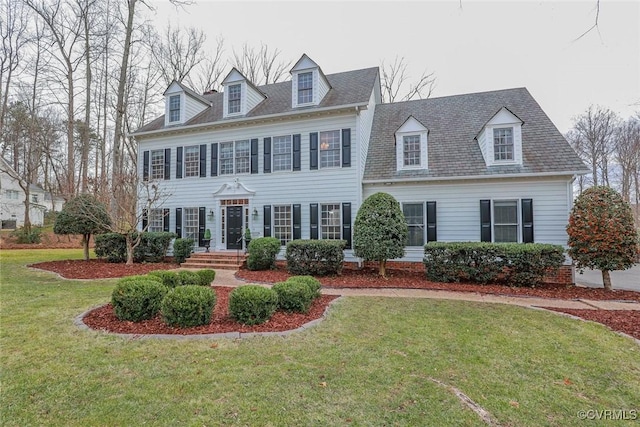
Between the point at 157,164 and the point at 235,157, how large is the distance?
410cm

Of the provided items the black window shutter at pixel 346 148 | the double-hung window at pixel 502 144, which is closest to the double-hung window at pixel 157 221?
the black window shutter at pixel 346 148

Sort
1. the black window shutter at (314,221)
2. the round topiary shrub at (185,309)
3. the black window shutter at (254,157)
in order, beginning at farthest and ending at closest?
the black window shutter at (254,157)
the black window shutter at (314,221)
the round topiary shrub at (185,309)

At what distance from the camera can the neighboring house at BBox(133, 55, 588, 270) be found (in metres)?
10.6

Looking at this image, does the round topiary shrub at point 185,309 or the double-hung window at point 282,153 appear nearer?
the round topiary shrub at point 185,309

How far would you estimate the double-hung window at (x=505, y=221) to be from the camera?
1045 cm

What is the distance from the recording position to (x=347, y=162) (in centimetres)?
1174

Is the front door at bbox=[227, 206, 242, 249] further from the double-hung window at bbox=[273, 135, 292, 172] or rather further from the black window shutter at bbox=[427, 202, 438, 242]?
the black window shutter at bbox=[427, 202, 438, 242]

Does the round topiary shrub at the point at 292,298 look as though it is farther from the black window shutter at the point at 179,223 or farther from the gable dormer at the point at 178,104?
the gable dormer at the point at 178,104

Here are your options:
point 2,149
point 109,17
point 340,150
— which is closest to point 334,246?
point 340,150

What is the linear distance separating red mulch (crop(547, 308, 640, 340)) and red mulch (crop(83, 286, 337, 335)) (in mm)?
4846

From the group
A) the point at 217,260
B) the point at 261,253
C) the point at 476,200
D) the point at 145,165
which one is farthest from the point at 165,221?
the point at 476,200

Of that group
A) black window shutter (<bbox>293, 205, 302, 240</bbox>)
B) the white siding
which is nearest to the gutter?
the white siding

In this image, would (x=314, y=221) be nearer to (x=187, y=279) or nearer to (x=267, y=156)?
(x=267, y=156)

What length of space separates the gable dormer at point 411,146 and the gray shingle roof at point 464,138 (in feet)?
0.92
